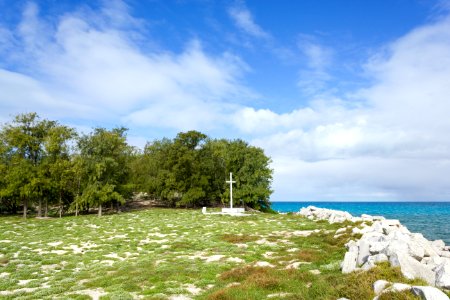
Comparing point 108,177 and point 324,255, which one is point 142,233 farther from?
point 108,177

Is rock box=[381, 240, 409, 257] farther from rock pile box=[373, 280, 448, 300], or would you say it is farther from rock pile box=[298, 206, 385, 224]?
rock pile box=[298, 206, 385, 224]

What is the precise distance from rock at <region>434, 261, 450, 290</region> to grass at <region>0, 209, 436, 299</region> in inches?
25.7

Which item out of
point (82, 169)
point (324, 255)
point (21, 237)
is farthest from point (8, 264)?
point (82, 169)

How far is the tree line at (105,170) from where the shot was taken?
5878cm

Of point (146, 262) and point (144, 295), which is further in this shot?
point (146, 262)

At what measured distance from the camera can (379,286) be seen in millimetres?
11328

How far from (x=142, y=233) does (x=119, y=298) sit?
72.7 ft

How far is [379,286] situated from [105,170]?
5643 cm

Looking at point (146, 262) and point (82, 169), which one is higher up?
point (82, 169)

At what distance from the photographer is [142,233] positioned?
35906mm

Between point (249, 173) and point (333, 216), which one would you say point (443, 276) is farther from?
point (249, 173)

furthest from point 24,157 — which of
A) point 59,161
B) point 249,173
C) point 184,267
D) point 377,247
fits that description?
point 377,247

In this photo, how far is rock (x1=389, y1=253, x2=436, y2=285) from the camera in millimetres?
12148

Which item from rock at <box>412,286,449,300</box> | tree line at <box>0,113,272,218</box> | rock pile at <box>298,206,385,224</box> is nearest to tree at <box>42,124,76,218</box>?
tree line at <box>0,113,272,218</box>
